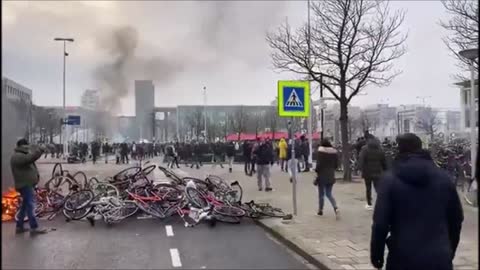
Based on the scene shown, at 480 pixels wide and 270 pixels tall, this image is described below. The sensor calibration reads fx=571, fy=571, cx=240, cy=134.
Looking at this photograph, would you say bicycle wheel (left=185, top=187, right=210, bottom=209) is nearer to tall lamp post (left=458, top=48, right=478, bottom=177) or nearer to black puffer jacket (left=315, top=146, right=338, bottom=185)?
black puffer jacket (left=315, top=146, right=338, bottom=185)

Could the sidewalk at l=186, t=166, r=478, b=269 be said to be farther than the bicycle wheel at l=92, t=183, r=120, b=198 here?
No

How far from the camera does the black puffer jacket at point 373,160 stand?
1116cm

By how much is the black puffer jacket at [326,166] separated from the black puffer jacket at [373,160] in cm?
66

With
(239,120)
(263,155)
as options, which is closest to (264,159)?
(263,155)

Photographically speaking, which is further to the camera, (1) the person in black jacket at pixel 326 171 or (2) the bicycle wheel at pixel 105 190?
(2) the bicycle wheel at pixel 105 190

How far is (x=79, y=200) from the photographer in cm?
1140

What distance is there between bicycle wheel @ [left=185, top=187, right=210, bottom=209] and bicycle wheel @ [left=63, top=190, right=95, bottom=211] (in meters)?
1.89

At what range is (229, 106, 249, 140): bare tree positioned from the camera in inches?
3095

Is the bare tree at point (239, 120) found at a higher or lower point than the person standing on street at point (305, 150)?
higher

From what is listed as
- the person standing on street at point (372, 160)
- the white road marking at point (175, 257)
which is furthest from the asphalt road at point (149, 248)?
the person standing on street at point (372, 160)

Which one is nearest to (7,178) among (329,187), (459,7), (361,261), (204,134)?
(361,261)

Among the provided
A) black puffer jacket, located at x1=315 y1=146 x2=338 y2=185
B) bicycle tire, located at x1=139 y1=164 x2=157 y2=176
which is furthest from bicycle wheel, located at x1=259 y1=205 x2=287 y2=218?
bicycle tire, located at x1=139 y1=164 x2=157 y2=176

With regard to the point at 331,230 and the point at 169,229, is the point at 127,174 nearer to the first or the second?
the point at 169,229

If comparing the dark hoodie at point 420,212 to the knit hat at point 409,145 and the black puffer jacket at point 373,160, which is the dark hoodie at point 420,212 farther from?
the black puffer jacket at point 373,160
